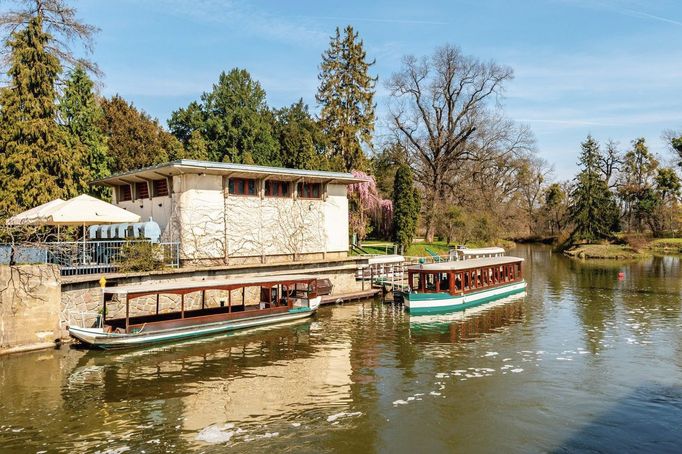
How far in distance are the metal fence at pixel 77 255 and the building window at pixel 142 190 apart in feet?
15.7

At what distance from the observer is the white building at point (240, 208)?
2672cm

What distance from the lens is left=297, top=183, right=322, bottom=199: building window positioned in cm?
3194

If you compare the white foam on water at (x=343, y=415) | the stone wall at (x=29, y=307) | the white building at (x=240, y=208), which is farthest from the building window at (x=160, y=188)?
the white foam on water at (x=343, y=415)

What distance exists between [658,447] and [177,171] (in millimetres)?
23281

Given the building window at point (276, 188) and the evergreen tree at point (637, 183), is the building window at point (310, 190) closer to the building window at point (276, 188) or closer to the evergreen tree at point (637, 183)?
the building window at point (276, 188)

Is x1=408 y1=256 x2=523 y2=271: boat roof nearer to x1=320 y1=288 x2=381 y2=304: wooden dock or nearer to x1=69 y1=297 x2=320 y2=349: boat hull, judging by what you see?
x1=320 y1=288 x2=381 y2=304: wooden dock

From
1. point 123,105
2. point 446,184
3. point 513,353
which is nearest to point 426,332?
point 513,353

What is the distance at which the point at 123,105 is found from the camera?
5962 cm

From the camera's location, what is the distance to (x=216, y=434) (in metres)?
12.3

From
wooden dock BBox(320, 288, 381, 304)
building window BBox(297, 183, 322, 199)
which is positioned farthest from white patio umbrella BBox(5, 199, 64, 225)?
wooden dock BBox(320, 288, 381, 304)

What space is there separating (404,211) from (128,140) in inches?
1249

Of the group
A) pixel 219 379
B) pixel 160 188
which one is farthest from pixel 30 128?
pixel 219 379

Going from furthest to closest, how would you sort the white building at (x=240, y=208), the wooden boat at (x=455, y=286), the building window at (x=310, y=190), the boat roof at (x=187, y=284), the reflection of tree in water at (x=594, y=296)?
the building window at (x=310, y=190) → the wooden boat at (x=455, y=286) → the white building at (x=240, y=208) → the reflection of tree in water at (x=594, y=296) → the boat roof at (x=187, y=284)

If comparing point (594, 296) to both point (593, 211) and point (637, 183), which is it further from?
point (637, 183)
